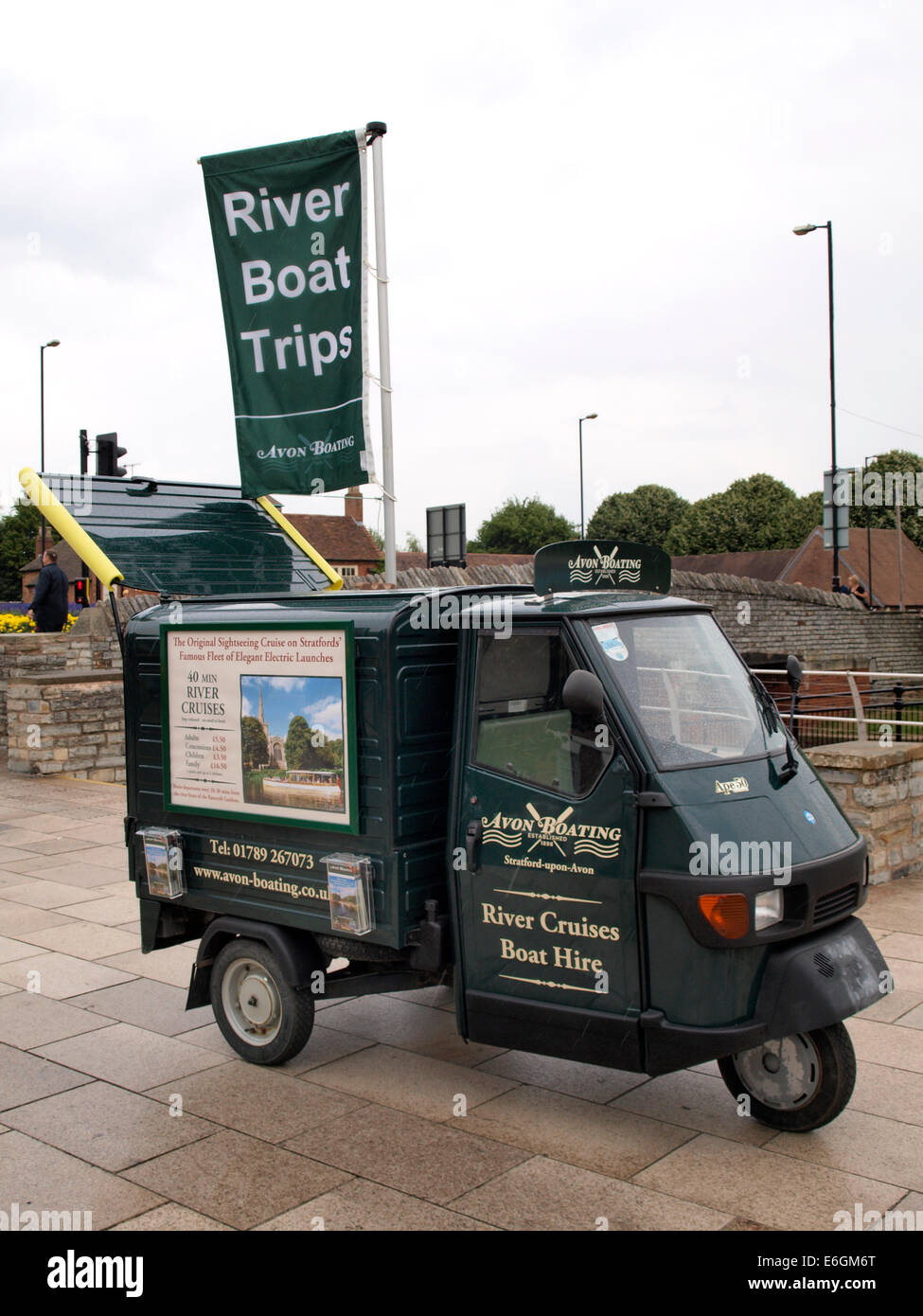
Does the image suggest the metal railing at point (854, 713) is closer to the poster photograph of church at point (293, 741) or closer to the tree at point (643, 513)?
the poster photograph of church at point (293, 741)

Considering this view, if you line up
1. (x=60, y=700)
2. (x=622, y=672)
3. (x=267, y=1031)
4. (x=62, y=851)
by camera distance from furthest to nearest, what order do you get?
(x=60, y=700)
(x=62, y=851)
(x=267, y=1031)
(x=622, y=672)

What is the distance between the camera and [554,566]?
17.8 ft

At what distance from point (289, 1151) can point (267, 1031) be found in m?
1.07

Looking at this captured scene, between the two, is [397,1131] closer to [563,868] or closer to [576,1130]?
[576,1130]

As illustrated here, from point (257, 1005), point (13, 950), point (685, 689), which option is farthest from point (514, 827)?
point (13, 950)

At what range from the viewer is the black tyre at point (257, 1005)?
568cm

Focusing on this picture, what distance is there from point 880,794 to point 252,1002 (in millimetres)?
5618

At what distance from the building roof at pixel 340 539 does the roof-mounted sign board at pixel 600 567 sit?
265ft

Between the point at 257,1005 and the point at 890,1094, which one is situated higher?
the point at 257,1005

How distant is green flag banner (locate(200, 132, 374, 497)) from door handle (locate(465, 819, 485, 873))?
4.40 meters

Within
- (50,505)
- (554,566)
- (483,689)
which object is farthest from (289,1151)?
(50,505)

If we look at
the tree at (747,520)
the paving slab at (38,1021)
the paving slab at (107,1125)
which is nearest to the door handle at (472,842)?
the paving slab at (107,1125)

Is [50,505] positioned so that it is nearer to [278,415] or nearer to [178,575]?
[178,575]

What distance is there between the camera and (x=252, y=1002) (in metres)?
5.89
